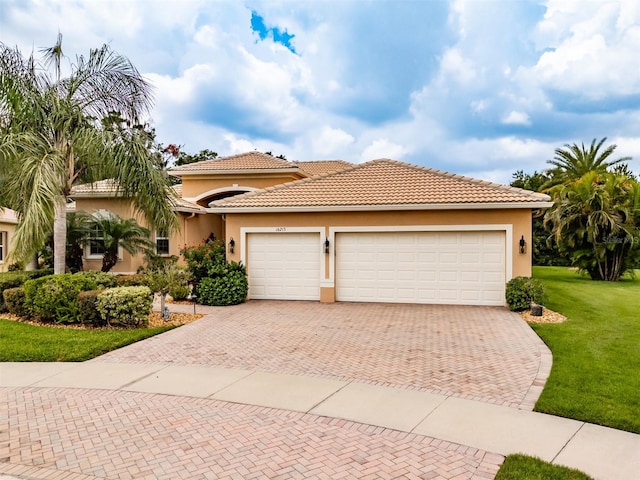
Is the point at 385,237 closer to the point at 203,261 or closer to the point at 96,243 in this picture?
the point at 203,261

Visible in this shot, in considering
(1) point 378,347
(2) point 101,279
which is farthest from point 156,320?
(1) point 378,347

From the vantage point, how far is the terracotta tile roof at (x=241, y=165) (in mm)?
22891

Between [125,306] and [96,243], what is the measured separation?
906 centimetres

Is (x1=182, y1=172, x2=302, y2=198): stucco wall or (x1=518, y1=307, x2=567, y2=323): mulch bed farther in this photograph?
(x1=182, y1=172, x2=302, y2=198): stucco wall

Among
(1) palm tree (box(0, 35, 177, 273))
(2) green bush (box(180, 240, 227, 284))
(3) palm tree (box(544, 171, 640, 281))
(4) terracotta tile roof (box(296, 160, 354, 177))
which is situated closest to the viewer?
(1) palm tree (box(0, 35, 177, 273))

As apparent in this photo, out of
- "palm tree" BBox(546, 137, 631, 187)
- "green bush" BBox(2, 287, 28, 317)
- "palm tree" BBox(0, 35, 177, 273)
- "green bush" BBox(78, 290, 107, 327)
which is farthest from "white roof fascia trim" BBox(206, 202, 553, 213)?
"palm tree" BBox(546, 137, 631, 187)

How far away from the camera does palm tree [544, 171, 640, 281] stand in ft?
67.3

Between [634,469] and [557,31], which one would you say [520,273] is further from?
[634,469]

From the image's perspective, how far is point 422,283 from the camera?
14.3 meters

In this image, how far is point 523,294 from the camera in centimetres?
1282

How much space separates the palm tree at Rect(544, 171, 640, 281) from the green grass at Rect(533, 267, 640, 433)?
5717 millimetres

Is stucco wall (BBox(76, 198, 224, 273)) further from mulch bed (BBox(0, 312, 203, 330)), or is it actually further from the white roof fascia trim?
mulch bed (BBox(0, 312, 203, 330))

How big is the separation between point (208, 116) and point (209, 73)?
4.71 meters

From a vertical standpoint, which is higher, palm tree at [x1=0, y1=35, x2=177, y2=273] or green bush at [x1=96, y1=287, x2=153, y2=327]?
palm tree at [x1=0, y1=35, x2=177, y2=273]
